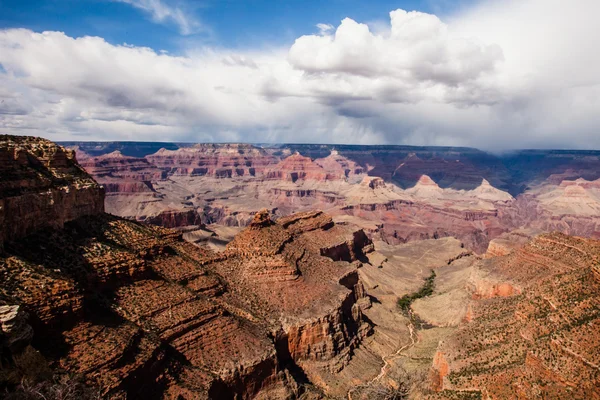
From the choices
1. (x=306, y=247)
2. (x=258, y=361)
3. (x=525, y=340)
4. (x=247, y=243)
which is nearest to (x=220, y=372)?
(x=258, y=361)

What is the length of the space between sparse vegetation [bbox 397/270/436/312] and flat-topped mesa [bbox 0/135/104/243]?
70.1m

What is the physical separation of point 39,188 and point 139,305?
16.1 meters

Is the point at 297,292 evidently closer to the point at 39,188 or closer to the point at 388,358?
the point at 388,358

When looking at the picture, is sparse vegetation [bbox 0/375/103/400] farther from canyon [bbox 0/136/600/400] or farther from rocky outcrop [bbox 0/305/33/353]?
rocky outcrop [bbox 0/305/33/353]

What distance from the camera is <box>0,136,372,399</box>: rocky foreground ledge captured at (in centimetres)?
3334

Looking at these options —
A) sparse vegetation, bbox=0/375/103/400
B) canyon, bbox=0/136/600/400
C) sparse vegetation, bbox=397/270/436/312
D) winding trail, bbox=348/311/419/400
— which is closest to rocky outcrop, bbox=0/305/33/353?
canyon, bbox=0/136/600/400

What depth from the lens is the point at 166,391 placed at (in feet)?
124

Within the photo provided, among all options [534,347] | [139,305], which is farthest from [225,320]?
[534,347]

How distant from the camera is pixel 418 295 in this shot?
104375 mm

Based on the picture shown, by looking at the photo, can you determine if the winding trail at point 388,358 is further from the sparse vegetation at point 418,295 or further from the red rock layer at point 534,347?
the sparse vegetation at point 418,295

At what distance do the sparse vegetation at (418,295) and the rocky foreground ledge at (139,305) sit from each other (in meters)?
30.9

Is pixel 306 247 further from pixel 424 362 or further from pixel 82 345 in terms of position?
pixel 82 345

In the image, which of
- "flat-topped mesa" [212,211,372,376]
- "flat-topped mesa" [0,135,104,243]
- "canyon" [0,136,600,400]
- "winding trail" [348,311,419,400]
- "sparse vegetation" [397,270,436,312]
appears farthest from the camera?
"sparse vegetation" [397,270,436,312]

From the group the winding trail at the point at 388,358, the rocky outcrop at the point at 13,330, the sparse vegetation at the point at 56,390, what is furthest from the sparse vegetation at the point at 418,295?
the rocky outcrop at the point at 13,330
